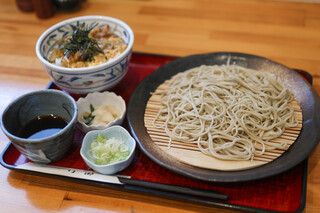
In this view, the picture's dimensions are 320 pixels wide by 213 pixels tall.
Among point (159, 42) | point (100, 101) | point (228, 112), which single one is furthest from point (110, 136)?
point (159, 42)

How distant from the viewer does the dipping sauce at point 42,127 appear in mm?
1594

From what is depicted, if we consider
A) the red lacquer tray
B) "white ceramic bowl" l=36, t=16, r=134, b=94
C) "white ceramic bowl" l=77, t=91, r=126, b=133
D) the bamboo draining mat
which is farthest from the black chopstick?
"white ceramic bowl" l=36, t=16, r=134, b=94

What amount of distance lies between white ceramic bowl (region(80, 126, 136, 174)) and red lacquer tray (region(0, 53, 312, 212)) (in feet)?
0.19

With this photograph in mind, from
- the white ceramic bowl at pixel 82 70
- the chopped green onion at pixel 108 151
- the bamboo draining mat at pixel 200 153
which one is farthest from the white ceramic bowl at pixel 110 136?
the white ceramic bowl at pixel 82 70

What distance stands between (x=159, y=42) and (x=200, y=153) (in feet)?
4.08

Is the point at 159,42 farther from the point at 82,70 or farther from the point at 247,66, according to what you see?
the point at 82,70

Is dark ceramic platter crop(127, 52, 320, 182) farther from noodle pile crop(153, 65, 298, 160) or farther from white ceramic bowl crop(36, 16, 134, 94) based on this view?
white ceramic bowl crop(36, 16, 134, 94)

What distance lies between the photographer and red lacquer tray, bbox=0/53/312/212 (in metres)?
1.38

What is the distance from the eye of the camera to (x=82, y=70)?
1.72 meters

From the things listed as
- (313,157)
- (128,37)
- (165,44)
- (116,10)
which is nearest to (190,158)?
(313,157)

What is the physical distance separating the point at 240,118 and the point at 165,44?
3.56 feet

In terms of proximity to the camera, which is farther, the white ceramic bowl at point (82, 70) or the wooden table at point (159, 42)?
the white ceramic bowl at point (82, 70)

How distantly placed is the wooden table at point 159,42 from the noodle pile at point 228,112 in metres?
0.27

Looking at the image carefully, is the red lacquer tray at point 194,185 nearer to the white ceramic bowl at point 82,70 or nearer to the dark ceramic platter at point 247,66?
the dark ceramic platter at point 247,66
